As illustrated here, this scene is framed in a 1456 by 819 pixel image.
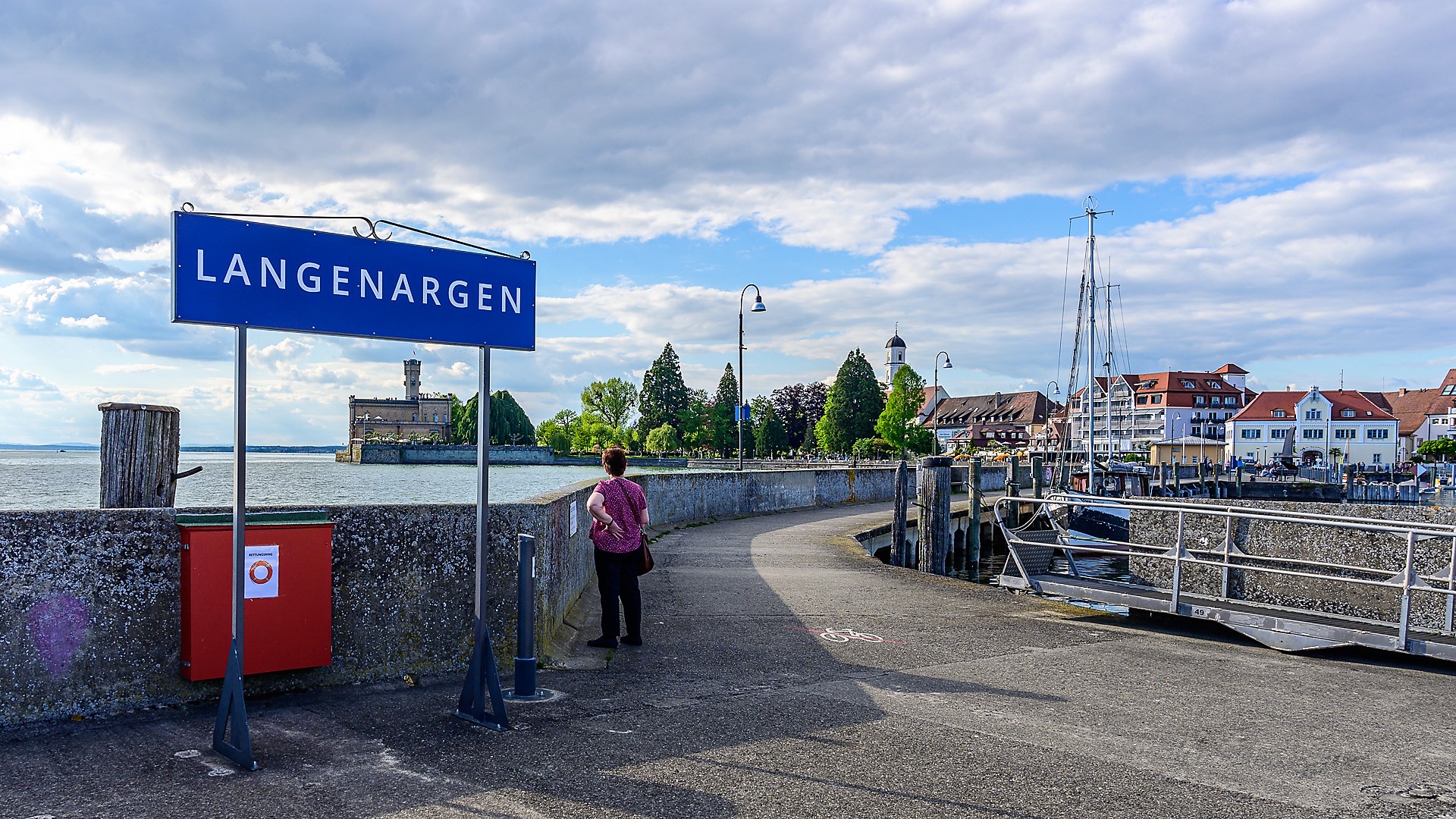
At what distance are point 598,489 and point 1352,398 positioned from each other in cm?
12792

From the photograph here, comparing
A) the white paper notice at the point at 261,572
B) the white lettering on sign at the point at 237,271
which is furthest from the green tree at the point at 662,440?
the white lettering on sign at the point at 237,271

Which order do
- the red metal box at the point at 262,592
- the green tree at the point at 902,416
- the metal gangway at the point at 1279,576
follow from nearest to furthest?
the red metal box at the point at 262,592 → the metal gangway at the point at 1279,576 → the green tree at the point at 902,416

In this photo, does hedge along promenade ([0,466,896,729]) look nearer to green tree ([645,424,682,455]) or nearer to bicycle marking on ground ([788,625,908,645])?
bicycle marking on ground ([788,625,908,645])

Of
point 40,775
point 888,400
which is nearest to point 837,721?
point 40,775

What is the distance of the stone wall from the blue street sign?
25.3 ft

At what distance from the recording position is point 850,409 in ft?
391

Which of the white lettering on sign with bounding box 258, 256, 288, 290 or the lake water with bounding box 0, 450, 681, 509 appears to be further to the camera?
the lake water with bounding box 0, 450, 681, 509

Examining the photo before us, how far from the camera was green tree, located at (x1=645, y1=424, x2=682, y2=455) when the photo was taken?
443ft

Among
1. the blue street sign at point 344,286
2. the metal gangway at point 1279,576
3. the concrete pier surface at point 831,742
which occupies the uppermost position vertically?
the blue street sign at point 344,286

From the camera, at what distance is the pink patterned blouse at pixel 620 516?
787 centimetres

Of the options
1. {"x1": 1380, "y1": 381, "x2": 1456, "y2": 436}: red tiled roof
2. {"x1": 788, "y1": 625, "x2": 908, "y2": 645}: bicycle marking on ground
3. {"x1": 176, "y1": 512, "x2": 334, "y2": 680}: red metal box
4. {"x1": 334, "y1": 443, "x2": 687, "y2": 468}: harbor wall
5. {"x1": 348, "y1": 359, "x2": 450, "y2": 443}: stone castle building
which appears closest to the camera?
{"x1": 176, "y1": 512, "x2": 334, "y2": 680}: red metal box

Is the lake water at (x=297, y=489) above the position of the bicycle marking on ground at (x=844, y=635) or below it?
below


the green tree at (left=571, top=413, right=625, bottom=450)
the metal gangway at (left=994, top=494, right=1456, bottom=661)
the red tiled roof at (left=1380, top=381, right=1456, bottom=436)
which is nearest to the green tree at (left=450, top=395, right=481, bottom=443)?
the green tree at (left=571, top=413, right=625, bottom=450)

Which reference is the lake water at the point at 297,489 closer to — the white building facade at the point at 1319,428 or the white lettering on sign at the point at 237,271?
the white lettering on sign at the point at 237,271
